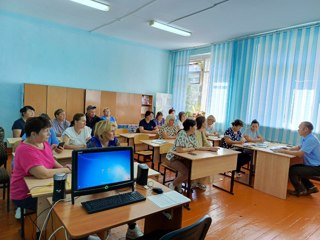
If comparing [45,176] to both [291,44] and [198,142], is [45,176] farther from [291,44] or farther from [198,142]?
[291,44]

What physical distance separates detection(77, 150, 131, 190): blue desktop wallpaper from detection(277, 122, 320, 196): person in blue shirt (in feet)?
11.3

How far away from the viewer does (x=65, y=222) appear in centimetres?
145

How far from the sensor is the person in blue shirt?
13.4 ft

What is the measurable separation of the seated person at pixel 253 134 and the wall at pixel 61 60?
13.2 ft

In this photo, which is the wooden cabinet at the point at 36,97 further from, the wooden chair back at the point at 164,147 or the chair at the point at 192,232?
the chair at the point at 192,232

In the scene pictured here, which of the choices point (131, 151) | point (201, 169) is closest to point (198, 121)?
point (201, 169)

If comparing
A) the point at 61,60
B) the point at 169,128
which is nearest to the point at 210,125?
the point at 169,128

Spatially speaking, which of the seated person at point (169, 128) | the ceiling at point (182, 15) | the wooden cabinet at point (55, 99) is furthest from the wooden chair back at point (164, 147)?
the wooden cabinet at point (55, 99)

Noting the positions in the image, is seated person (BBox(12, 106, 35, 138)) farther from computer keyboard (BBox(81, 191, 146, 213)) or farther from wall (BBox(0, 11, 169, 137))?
computer keyboard (BBox(81, 191, 146, 213))

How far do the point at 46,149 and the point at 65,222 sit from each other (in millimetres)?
967

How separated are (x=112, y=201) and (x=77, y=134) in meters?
2.06

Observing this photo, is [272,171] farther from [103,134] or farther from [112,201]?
[112,201]

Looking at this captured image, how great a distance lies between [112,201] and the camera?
174 cm

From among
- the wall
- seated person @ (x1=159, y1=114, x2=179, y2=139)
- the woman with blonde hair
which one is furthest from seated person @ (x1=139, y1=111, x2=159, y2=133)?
the woman with blonde hair
